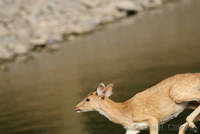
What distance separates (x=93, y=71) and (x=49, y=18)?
88.9ft

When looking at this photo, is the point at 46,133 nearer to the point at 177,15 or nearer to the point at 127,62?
the point at 127,62

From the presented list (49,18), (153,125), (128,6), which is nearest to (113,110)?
(153,125)

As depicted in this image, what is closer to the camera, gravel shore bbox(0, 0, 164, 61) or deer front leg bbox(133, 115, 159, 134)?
deer front leg bbox(133, 115, 159, 134)

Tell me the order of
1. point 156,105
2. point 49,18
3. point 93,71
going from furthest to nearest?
point 49,18
point 93,71
point 156,105

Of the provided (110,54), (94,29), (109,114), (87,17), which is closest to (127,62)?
(110,54)

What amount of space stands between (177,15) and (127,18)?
7.41 metres

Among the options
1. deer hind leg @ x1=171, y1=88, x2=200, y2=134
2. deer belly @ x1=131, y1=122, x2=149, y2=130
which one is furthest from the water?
deer hind leg @ x1=171, y1=88, x2=200, y2=134

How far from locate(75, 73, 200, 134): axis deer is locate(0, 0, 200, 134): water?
1.99 meters

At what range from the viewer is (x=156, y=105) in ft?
44.4

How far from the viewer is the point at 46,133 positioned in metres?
18.7

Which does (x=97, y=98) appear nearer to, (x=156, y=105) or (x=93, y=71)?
(x=156, y=105)

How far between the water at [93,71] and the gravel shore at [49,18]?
4249mm

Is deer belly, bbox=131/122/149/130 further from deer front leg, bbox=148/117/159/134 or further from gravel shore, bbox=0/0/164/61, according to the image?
gravel shore, bbox=0/0/164/61

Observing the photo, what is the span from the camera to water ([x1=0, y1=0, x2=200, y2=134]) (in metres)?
20.4
